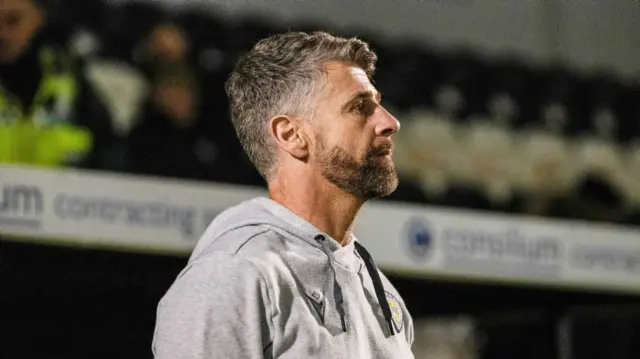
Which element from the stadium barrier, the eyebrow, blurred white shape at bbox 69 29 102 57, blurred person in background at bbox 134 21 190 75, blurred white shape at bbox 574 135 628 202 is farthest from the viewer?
blurred white shape at bbox 574 135 628 202

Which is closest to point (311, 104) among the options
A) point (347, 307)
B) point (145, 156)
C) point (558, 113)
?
point (347, 307)

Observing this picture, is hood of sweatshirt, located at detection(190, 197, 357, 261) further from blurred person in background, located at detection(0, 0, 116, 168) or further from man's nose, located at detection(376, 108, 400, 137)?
blurred person in background, located at detection(0, 0, 116, 168)

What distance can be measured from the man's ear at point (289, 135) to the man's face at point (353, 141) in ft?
0.07

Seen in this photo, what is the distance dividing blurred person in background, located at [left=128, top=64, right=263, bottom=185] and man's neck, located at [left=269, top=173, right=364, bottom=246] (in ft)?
7.51

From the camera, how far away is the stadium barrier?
10.9 ft

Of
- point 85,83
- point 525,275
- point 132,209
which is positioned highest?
point 85,83

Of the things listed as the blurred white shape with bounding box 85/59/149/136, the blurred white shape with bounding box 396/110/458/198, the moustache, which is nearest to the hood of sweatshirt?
the moustache

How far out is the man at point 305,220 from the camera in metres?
1.30

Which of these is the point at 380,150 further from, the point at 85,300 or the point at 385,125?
the point at 85,300

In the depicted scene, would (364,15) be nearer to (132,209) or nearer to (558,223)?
(558,223)

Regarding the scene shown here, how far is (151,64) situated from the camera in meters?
3.93

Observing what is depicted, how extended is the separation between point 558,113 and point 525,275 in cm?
122

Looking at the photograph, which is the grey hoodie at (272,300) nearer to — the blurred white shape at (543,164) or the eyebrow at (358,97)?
the eyebrow at (358,97)

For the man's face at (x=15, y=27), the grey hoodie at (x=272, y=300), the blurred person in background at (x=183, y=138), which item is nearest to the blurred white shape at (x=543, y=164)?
the blurred person in background at (x=183, y=138)
